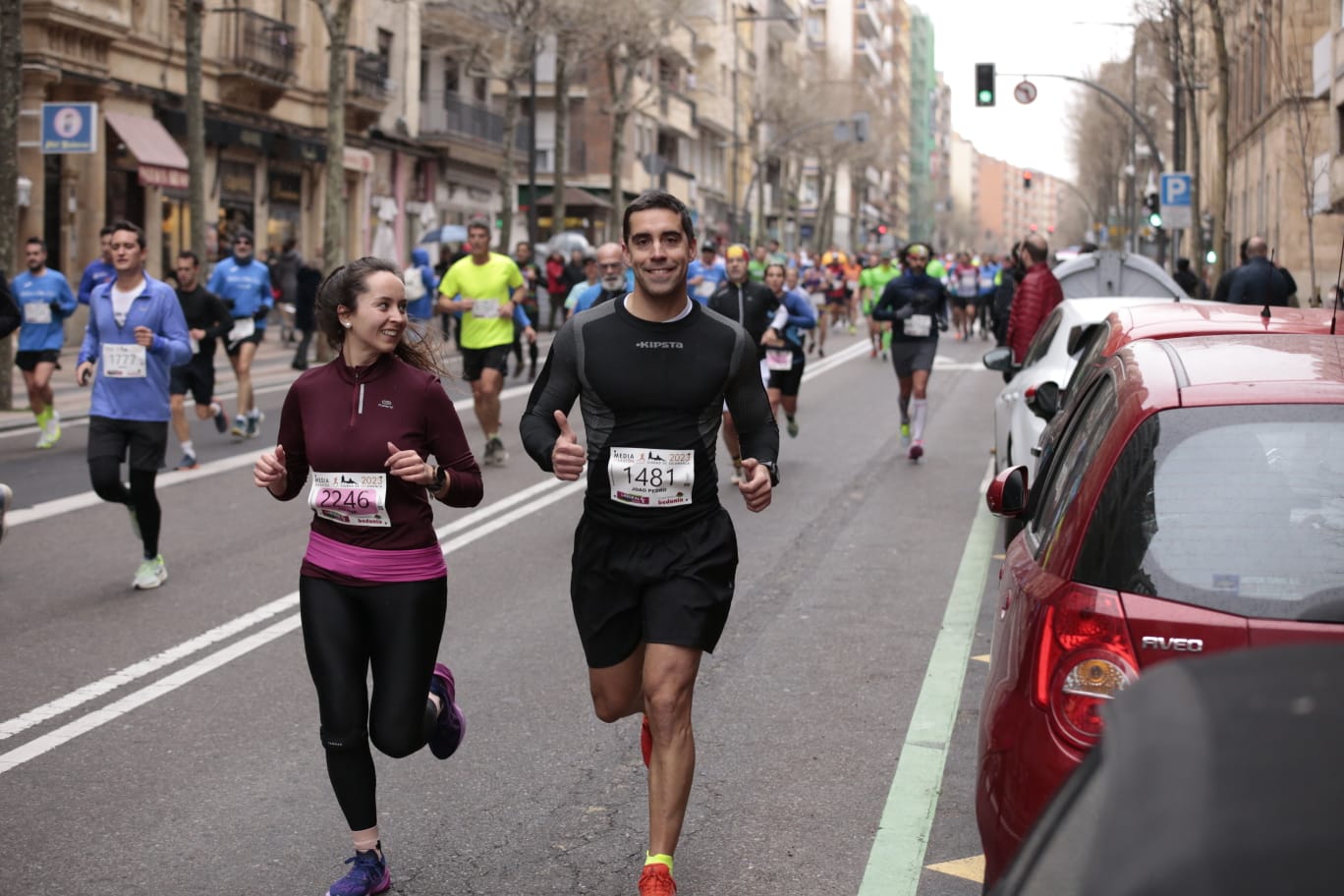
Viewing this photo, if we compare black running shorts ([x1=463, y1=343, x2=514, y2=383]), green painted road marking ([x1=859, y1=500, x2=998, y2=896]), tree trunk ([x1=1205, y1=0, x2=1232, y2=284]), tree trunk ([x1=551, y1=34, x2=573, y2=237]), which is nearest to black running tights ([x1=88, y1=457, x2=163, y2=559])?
green painted road marking ([x1=859, y1=500, x2=998, y2=896])

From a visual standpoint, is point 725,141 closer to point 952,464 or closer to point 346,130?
point 346,130

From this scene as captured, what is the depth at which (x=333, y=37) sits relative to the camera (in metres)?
27.5

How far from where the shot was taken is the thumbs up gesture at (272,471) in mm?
4965

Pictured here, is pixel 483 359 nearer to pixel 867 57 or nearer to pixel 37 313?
pixel 37 313

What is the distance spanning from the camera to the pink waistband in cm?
477

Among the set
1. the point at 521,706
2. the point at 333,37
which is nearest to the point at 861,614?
the point at 521,706

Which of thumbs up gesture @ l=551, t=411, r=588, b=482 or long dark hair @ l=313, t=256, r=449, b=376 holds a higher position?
long dark hair @ l=313, t=256, r=449, b=376

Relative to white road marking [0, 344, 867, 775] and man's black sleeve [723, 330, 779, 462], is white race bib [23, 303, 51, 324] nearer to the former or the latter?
white road marking [0, 344, 867, 775]

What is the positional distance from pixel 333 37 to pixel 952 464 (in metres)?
15.4

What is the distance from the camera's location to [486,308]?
1452 cm

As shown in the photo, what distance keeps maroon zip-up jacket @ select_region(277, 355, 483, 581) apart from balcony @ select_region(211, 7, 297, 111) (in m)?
32.0

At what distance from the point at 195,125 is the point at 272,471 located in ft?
74.0

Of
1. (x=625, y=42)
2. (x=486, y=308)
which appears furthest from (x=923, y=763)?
(x=625, y=42)

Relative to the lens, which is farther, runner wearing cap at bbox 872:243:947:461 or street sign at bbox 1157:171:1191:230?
street sign at bbox 1157:171:1191:230
